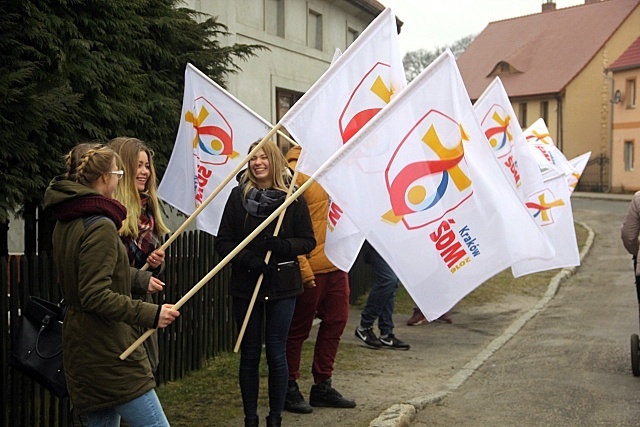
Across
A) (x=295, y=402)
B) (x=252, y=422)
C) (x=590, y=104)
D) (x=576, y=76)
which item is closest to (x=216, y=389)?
(x=295, y=402)

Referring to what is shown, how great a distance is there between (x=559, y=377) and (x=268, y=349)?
3307 millimetres

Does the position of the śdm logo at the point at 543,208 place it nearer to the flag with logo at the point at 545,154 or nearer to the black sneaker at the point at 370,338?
the flag with logo at the point at 545,154

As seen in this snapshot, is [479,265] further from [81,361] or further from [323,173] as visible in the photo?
Answer: [81,361]

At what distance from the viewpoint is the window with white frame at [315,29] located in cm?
2061

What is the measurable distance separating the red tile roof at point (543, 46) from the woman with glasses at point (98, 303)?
159 feet

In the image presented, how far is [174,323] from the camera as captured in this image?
24.7 ft

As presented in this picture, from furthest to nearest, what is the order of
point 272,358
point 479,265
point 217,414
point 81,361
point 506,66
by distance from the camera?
point 506,66 < point 217,414 < point 272,358 < point 479,265 < point 81,361

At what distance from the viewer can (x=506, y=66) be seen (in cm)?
5491

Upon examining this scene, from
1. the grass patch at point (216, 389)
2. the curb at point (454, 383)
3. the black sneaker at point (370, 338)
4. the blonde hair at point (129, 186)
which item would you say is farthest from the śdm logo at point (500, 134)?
the blonde hair at point (129, 186)

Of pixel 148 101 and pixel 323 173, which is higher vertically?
pixel 148 101

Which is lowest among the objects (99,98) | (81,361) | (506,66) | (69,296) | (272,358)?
(272,358)

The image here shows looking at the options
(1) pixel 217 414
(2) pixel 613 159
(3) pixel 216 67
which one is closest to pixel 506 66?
(2) pixel 613 159

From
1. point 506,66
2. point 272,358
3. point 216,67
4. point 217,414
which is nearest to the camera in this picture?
point 272,358

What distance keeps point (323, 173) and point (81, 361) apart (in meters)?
1.69
